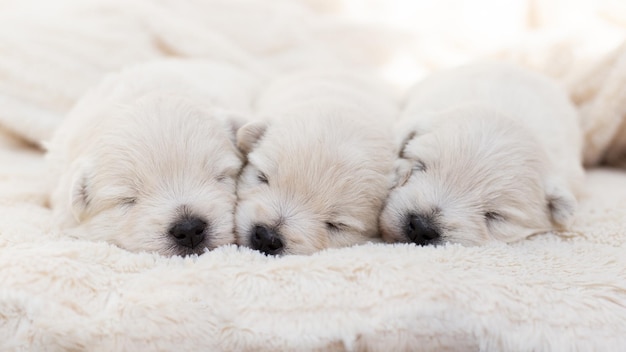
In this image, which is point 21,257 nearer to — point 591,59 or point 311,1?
point 591,59

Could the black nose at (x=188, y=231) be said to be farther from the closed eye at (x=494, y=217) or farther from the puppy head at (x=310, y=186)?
the closed eye at (x=494, y=217)

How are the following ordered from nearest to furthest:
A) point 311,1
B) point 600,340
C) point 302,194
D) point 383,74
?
point 600,340
point 302,194
point 383,74
point 311,1

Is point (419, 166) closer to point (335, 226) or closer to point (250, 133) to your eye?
point (335, 226)

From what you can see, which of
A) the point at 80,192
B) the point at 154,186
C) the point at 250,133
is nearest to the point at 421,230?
the point at 250,133

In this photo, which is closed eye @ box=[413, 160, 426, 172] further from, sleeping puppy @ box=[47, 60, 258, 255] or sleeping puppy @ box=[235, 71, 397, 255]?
sleeping puppy @ box=[47, 60, 258, 255]

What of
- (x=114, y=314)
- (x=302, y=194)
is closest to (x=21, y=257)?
(x=114, y=314)

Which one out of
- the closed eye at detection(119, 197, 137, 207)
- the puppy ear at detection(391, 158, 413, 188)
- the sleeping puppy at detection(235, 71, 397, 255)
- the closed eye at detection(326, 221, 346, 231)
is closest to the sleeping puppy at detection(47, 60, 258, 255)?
the closed eye at detection(119, 197, 137, 207)

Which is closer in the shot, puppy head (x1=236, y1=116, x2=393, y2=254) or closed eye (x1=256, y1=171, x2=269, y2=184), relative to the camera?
puppy head (x1=236, y1=116, x2=393, y2=254)
